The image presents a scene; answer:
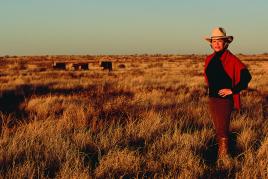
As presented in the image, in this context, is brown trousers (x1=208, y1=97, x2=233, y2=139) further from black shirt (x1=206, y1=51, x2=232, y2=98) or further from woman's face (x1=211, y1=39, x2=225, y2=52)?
woman's face (x1=211, y1=39, x2=225, y2=52)

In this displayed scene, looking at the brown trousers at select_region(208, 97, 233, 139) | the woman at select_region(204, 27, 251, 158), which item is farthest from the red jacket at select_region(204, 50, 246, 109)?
Answer: the brown trousers at select_region(208, 97, 233, 139)

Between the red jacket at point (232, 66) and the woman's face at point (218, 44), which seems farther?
the woman's face at point (218, 44)

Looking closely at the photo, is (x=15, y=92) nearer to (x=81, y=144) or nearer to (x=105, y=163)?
(x=81, y=144)

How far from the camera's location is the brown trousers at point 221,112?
5.05 metres

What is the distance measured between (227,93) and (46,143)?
90.7 inches

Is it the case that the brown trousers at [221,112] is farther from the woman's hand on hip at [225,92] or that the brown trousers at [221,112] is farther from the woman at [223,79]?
the woman's hand on hip at [225,92]

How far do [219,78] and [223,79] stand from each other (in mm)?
54

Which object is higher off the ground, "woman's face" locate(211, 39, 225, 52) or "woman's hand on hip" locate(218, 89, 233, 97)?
"woman's face" locate(211, 39, 225, 52)

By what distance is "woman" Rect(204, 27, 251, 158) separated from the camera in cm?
480

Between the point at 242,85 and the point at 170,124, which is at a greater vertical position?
the point at 242,85

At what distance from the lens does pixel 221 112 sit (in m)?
5.07

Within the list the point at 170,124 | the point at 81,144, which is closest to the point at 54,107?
the point at 170,124

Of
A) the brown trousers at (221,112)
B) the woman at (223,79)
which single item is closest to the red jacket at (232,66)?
the woman at (223,79)

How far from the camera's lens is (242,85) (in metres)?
4.79
